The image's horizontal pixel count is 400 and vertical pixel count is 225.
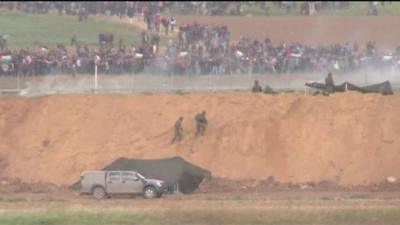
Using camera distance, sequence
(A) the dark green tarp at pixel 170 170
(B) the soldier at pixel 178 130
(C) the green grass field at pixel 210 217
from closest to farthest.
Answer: (C) the green grass field at pixel 210 217 → (A) the dark green tarp at pixel 170 170 → (B) the soldier at pixel 178 130

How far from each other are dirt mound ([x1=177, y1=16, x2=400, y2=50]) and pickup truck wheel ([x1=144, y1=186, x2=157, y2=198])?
21.8 metres

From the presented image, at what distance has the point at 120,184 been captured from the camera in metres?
47.4

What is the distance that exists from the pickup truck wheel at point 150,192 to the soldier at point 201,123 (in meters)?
6.38

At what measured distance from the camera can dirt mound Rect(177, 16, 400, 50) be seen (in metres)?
67.1

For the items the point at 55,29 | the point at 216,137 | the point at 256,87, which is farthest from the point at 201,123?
the point at 55,29

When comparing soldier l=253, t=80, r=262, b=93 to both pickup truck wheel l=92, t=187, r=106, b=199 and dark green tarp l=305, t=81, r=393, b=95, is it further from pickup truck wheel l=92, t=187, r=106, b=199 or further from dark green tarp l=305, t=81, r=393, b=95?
pickup truck wheel l=92, t=187, r=106, b=199

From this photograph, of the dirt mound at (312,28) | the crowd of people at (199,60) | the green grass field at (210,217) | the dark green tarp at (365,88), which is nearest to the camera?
the green grass field at (210,217)

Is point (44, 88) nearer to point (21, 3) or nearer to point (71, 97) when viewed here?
point (71, 97)

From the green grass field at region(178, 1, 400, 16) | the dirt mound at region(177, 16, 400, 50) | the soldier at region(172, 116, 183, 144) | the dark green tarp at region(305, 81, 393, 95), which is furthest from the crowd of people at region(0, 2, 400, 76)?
the green grass field at region(178, 1, 400, 16)

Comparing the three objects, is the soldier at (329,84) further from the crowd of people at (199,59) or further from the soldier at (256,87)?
the soldier at (256,87)

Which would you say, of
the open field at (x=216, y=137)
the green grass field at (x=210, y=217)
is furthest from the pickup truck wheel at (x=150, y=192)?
the green grass field at (x=210, y=217)

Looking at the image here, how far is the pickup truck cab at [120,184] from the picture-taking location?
47.4 metres

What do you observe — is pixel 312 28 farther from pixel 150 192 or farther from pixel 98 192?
pixel 98 192

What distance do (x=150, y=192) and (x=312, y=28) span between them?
27617mm
